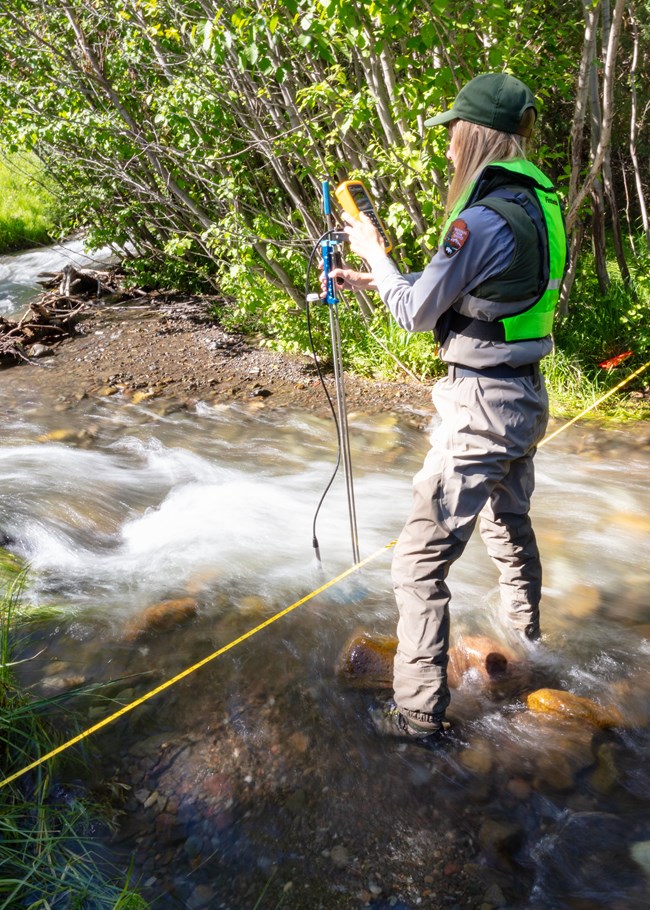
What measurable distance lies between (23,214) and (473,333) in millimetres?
15311

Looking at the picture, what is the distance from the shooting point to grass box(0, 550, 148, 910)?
2.21 m

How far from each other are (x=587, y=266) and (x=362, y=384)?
3258 millimetres

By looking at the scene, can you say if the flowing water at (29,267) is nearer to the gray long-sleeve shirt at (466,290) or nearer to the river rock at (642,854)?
the gray long-sleeve shirt at (466,290)

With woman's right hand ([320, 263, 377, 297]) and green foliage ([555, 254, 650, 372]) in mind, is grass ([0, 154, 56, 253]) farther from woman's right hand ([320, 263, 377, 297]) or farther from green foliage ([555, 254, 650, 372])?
woman's right hand ([320, 263, 377, 297])

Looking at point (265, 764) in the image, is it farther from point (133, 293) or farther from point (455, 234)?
point (133, 293)

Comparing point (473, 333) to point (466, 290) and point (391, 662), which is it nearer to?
point (466, 290)

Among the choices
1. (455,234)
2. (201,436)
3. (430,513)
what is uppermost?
(455,234)

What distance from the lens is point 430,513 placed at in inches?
107

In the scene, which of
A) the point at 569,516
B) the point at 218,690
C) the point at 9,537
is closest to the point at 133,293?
the point at 9,537

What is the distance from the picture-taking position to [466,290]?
2.48m

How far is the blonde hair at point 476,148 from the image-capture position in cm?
250

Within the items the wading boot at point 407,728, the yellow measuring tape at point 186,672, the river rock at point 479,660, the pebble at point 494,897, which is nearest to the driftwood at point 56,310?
→ the yellow measuring tape at point 186,672

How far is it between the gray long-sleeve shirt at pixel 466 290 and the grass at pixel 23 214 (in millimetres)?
13606

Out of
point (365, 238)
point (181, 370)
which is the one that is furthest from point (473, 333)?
point (181, 370)
